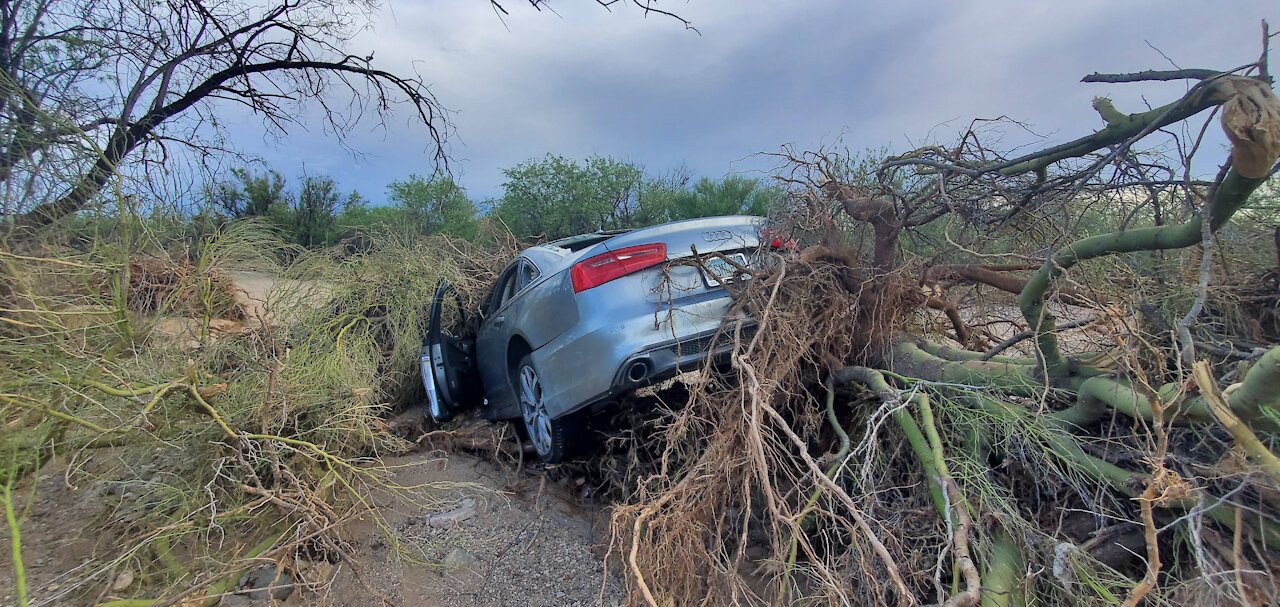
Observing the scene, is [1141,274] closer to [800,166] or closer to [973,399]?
[973,399]

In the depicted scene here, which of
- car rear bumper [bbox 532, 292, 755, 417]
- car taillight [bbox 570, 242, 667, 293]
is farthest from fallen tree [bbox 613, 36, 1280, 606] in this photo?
car taillight [bbox 570, 242, 667, 293]

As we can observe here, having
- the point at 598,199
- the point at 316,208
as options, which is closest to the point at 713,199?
the point at 598,199

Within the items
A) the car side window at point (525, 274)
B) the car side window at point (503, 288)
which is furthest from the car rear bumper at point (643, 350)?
the car side window at point (503, 288)

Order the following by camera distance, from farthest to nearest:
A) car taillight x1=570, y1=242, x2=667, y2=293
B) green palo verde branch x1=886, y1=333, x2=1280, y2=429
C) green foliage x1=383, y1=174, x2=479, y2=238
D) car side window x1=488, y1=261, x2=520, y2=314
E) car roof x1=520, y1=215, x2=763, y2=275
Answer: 1. green foliage x1=383, y1=174, x2=479, y2=238
2. car side window x1=488, y1=261, x2=520, y2=314
3. car roof x1=520, y1=215, x2=763, y2=275
4. car taillight x1=570, y1=242, x2=667, y2=293
5. green palo verde branch x1=886, y1=333, x2=1280, y2=429

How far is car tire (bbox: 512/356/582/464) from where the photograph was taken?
427 cm

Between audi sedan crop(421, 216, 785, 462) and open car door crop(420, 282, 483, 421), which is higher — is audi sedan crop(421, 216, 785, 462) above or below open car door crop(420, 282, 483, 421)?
above

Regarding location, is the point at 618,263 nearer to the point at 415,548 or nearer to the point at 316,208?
the point at 415,548

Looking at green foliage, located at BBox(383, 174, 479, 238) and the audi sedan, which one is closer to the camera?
the audi sedan

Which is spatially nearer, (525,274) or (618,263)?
(618,263)

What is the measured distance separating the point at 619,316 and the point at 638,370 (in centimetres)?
34

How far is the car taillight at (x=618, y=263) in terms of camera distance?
395cm

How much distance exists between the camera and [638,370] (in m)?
3.72

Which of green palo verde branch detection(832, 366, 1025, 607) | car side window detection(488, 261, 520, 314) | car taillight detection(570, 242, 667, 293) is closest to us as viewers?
green palo verde branch detection(832, 366, 1025, 607)

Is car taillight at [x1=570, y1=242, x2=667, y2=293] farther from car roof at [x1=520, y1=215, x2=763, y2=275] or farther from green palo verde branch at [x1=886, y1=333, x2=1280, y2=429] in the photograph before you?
green palo verde branch at [x1=886, y1=333, x2=1280, y2=429]
